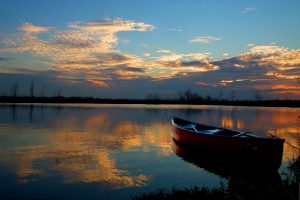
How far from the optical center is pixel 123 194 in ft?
33.4

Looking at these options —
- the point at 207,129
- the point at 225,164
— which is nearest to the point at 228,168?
the point at 225,164

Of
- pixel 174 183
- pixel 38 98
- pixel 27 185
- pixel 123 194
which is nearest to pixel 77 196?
pixel 123 194

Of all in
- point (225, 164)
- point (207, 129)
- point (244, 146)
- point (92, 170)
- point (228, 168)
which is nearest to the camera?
point (92, 170)

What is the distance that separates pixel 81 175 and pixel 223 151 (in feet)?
23.2

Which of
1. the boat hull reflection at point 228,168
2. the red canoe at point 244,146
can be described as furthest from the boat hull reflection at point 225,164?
the red canoe at point 244,146

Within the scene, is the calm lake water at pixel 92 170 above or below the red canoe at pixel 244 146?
below

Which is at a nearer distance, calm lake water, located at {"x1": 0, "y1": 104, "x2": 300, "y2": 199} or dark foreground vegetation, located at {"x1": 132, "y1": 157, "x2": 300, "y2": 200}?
dark foreground vegetation, located at {"x1": 132, "y1": 157, "x2": 300, "y2": 200}

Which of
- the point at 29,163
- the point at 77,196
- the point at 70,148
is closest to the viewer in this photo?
the point at 77,196

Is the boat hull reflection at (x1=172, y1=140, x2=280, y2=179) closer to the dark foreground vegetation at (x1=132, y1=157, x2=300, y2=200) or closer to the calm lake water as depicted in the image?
the calm lake water

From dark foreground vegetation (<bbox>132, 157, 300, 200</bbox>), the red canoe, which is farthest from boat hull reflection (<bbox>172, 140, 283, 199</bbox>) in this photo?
dark foreground vegetation (<bbox>132, 157, 300, 200</bbox>)

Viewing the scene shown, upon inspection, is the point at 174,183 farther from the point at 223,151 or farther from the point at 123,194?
the point at 223,151

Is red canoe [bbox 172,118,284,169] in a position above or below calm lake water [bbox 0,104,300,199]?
above

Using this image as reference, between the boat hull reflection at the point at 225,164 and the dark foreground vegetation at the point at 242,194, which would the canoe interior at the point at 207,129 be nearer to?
the boat hull reflection at the point at 225,164

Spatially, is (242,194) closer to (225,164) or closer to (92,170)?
(92,170)
